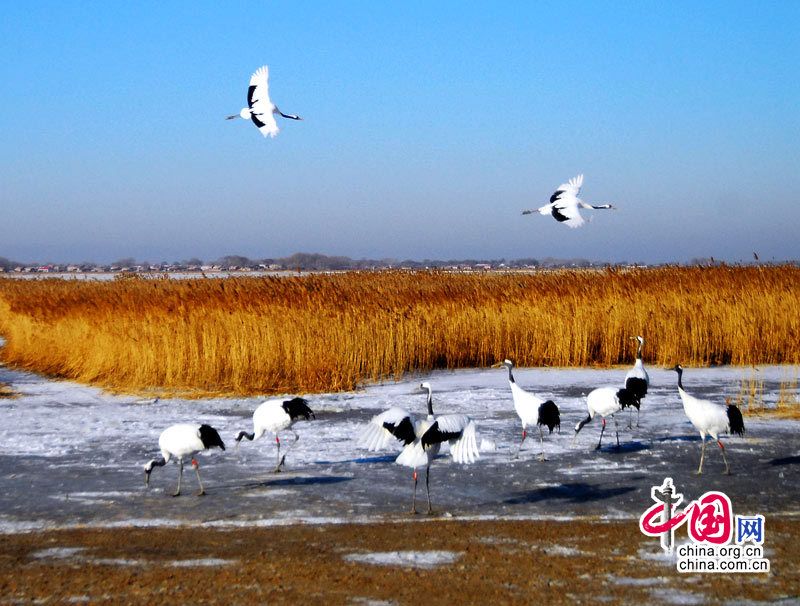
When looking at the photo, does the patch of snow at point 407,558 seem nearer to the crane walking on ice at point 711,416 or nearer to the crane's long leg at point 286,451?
the crane's long leg at point 286,451

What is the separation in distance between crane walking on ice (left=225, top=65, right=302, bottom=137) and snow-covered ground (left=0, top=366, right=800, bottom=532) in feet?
13.4

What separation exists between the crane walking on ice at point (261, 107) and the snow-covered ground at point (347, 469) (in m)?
4.09

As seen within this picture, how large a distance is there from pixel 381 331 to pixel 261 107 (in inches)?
208

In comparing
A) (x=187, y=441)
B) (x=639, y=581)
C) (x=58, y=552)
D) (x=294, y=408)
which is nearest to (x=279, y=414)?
(x=294, y=408)

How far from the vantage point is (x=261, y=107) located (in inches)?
531

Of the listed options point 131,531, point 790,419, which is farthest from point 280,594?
point 790,419

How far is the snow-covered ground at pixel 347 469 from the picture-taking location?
8.04 metres

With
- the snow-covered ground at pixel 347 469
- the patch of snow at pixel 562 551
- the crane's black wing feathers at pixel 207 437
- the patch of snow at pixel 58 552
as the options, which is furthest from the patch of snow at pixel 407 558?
the crane's black wing feathers at pixel 207 437

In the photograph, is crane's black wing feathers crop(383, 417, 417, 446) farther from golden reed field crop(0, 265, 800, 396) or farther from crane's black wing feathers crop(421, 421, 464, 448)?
golden reed field crop(0, 265, 800, 396)

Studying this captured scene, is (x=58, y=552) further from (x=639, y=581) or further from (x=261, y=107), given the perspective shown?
(x=261, y=107)

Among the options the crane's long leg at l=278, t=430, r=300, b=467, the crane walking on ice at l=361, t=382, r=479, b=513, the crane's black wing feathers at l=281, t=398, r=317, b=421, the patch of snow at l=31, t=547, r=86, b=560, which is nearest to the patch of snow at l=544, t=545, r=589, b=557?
the crane walking on ice at l=361, t=382, r=479, b=513

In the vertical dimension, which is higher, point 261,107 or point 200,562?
point 261,107

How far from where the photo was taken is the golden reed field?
16188mm

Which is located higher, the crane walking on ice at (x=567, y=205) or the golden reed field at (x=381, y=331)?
the crane walking on ice at (x=567, y=205)
